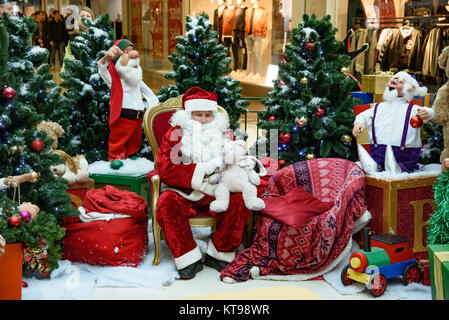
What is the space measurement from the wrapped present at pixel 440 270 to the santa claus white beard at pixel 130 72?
2.85 m

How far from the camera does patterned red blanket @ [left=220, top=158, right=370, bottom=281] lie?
368cm

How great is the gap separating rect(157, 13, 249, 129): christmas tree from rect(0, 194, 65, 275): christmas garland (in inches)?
80.2

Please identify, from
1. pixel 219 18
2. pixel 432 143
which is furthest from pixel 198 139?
pixel 219 18

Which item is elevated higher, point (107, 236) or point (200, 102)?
point (200, 102)

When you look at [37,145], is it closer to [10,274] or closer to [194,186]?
[10,274]

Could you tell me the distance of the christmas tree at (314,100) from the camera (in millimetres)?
4500

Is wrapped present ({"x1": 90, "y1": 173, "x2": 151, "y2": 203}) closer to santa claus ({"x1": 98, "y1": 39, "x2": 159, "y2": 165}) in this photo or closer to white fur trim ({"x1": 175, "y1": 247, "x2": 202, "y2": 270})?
Result: santa claus ({"x1": 98, "y1": 39, "x2": 159, "y2": 165})

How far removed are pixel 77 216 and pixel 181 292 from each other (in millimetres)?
925

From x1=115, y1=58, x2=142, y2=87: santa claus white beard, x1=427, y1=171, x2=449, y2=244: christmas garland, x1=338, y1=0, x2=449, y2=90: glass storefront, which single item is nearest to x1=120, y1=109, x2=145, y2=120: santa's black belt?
x1=115, y1=58, x2=142, y2=87: santa claus white beard

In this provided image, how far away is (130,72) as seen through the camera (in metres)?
4.80

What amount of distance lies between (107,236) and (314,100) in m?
1.94

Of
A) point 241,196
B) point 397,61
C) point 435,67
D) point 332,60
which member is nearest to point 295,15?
point 397,61

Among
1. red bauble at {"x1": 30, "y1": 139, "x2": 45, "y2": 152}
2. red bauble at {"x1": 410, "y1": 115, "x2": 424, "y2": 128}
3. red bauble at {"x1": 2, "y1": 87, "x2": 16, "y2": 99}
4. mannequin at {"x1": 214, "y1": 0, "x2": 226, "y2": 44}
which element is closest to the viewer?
red bauble at {"x1": 2, "y1": 87, "x2": 16, "y2": 99}

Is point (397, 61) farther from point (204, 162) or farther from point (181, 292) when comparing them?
point (181, 292)
